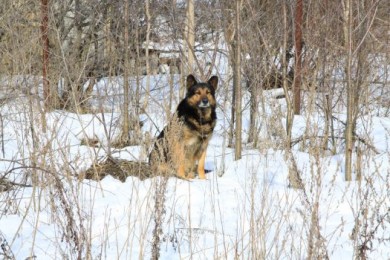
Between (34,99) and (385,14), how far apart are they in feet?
30.1

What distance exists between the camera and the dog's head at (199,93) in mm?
7031

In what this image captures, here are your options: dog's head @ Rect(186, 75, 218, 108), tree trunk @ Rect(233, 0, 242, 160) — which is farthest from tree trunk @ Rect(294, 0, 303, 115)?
dog's head @ Rect(186, 75, 218, 108)

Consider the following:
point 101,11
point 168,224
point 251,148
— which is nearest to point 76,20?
point 101,11

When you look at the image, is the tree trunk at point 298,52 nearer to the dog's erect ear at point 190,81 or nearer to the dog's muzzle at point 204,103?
the dog's muzzle at point 204,103

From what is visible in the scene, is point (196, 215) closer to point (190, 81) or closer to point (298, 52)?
point (190, 81)

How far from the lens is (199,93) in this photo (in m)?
7.03

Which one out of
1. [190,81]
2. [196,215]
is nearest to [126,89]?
[190,81]

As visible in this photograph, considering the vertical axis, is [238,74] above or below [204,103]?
above

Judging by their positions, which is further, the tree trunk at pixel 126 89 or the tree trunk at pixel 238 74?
the tree trunk at pixel 126 89

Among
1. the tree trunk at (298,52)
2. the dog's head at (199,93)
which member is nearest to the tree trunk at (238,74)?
the dog's head at (199,93)

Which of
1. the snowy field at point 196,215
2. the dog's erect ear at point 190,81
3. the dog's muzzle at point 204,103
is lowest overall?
the snowy field at point 196,215

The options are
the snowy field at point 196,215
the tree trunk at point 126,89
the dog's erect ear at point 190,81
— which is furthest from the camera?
the tree trunk at point 126,89

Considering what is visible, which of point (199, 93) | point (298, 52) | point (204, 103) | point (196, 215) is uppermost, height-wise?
point (298, 52)

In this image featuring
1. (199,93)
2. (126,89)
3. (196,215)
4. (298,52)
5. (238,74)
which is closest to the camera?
(196,215)
